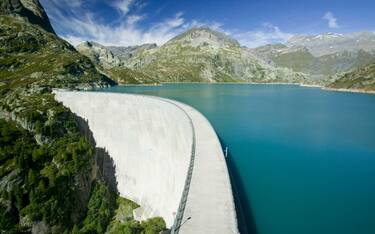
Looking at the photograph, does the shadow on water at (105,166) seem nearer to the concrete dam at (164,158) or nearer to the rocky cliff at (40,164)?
the concrete dam at (164,158)

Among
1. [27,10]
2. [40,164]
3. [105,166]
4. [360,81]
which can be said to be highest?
[27,10]

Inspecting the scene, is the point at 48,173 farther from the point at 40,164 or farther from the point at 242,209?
the point at 242,209

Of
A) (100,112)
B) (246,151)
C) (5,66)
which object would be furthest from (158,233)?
(5,66)

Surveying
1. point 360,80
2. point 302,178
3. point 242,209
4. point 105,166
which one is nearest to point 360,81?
point 360,80

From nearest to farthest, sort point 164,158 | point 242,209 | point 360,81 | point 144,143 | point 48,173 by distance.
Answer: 1. point 242,209
2. point 164,158
3. point 144,143
4. point 48,173
5. point 360,81

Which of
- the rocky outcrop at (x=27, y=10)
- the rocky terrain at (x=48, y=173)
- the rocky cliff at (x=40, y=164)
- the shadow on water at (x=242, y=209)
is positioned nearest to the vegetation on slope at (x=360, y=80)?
the rocky terrain at (x=48, y=173)

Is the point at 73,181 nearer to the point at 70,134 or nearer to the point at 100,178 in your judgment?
the point at 100,178
